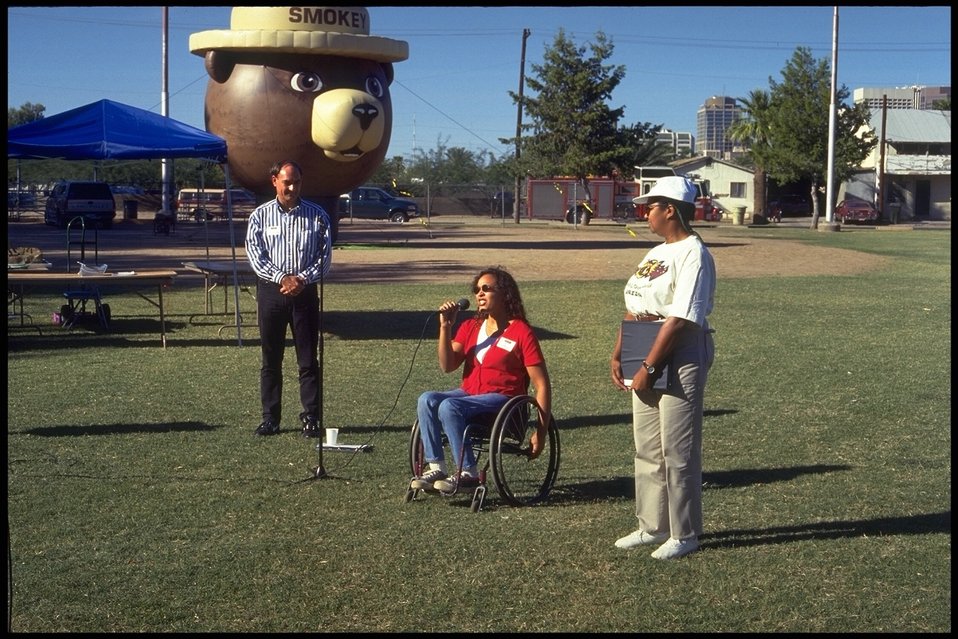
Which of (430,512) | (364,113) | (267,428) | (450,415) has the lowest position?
(430,512)

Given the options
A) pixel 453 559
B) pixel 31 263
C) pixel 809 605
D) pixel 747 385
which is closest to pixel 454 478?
pixel 453 559

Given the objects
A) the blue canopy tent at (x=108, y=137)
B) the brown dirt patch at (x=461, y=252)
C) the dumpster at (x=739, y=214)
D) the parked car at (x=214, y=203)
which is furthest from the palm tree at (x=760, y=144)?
the blue canopy tent at (x=108, y=137)

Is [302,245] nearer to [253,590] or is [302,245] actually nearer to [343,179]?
[253,590]

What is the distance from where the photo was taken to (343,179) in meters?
17.7

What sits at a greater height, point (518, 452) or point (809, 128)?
point (809, 128)

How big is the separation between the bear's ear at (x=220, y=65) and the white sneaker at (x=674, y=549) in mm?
Result: 13503

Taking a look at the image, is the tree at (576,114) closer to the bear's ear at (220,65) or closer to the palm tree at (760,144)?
the palm tree at (760,144)

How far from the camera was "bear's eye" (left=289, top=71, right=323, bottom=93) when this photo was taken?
1716cm

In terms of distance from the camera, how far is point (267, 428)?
8.50m

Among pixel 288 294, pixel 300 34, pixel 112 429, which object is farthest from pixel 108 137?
pixel 300 34

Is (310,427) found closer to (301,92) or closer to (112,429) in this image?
(112,429)

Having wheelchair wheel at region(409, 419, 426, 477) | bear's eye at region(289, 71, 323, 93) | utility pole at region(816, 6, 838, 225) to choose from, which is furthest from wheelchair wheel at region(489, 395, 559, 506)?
utility pole at region(816, 6, 838, 225)

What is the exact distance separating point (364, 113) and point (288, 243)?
8674mm

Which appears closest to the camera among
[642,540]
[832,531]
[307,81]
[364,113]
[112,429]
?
[642,540]
